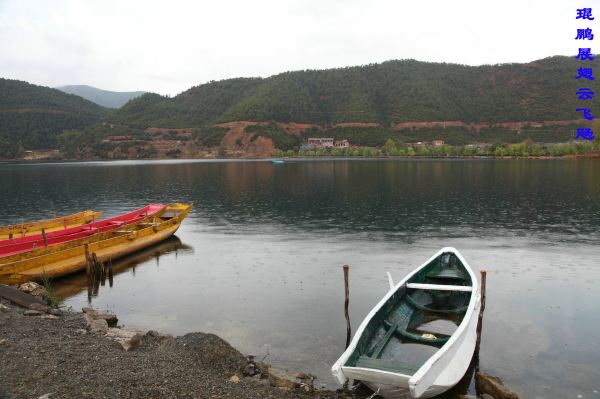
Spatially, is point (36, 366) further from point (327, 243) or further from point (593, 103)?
point (593, 103)

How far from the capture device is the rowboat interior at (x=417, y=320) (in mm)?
11805

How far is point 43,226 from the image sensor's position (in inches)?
1220

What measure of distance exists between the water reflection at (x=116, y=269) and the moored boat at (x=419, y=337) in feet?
46.3

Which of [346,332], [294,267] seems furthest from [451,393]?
[294,267]

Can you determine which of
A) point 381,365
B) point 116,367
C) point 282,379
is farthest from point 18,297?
point 381,365

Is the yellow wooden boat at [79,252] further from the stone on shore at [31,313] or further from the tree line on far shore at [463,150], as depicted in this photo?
the tree line on far shore at [463,150]

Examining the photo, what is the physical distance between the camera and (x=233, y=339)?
15.4 meters

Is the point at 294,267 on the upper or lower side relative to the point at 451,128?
lower

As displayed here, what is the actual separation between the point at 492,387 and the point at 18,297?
17263 mm

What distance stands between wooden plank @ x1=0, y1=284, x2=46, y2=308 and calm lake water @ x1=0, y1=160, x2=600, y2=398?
9.11ft

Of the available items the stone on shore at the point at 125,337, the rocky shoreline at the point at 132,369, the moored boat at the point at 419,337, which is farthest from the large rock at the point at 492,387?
the stone on shore at the point at 125,337

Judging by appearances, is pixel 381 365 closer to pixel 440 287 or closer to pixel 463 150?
pixel 440 287

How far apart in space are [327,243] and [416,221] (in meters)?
11.6

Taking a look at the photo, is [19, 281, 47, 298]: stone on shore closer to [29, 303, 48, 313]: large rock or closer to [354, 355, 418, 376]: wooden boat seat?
[29, 303, 48, 313]: large rock
